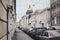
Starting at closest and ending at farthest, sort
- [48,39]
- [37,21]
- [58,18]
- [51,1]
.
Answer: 1. [48,39]
2. [58,18]
3. [51,1]
4. [37,21]

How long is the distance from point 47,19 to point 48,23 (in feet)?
8.17

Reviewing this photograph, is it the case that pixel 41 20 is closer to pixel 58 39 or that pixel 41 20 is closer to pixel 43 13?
pixel 43 13

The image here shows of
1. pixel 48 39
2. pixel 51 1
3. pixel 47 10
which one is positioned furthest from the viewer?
pixel 47 10

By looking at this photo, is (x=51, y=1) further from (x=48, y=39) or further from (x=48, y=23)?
(x=48, y=39)

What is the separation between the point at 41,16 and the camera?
230 ft

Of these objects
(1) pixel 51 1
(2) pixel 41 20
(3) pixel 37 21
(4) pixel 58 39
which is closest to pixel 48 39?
(4) pixel 58 39

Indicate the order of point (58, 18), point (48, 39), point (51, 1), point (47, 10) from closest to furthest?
point (48, 39) → point (58, 18) → point (51, 1) → point (47, 10)

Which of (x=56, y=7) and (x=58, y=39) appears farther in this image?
(x=56, y=7)

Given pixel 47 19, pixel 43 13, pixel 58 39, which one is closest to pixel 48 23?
pixel 47 19

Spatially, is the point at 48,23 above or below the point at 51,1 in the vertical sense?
below

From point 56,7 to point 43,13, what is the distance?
1556 cm

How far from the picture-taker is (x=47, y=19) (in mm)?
65688

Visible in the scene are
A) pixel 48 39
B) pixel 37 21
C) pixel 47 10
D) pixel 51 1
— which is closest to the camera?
pixel 48 39

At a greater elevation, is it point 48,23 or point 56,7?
point 56,7
